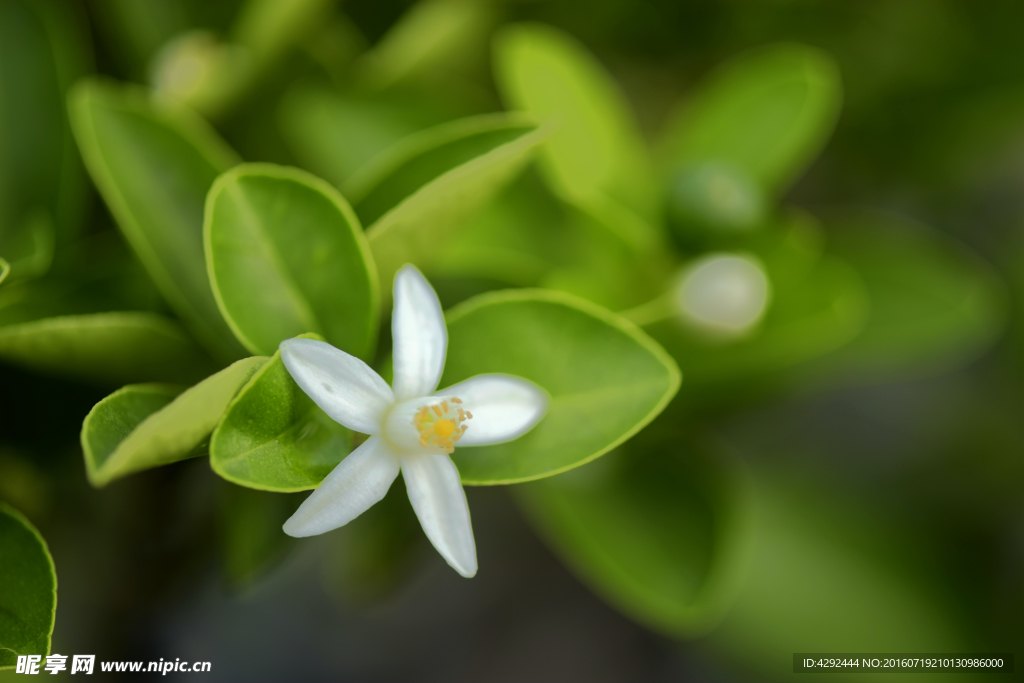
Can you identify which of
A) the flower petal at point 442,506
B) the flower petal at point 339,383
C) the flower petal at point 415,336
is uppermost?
the flower petal at point 415,336

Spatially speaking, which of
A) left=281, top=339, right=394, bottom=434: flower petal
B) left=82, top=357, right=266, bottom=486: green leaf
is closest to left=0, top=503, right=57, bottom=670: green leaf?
left=82, top=357, right=266, bottom=486: green leaf

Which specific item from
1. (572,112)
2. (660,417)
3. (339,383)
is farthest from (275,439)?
(572,112)

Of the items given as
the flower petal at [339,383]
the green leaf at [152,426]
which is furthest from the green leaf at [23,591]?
the flower petal at [339,383]

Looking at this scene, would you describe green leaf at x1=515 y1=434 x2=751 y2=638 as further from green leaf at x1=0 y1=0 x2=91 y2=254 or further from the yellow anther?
green leaf at x1=0 y1=0 x2=91 y2=254

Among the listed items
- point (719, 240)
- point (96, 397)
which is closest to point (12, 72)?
point (96, 397)

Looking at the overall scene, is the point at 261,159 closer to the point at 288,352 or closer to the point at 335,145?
the point at 335,145

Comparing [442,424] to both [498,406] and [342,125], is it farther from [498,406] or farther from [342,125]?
[342,125]

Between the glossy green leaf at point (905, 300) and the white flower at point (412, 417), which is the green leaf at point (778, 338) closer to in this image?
the glossy green leaf at point (905, 300)
